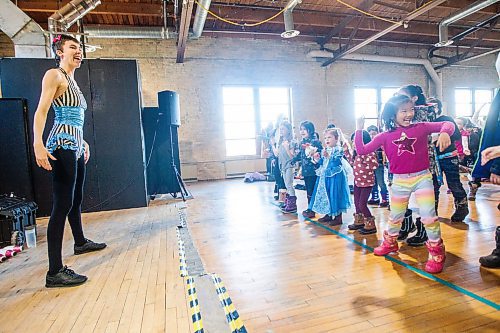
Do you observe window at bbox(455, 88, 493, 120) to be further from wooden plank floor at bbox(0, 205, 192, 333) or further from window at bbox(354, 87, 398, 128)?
wooden plank floor at bbox(0, 205, 192, 333)

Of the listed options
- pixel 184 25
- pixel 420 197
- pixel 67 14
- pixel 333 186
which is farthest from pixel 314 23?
pixel 420 197

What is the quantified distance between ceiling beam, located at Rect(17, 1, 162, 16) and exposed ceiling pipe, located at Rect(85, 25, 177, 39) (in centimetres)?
51

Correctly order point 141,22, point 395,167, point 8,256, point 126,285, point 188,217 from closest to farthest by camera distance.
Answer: point 126,285 < point 395,167 < point 8,256 < point 188,217 < point 141,22

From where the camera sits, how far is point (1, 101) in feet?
13.8

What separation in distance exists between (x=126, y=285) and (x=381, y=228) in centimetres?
236

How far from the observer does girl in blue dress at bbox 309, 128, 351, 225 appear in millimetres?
3193

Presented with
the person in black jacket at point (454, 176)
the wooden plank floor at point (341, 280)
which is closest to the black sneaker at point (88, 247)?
the wooden plank floor at point (341, 280)

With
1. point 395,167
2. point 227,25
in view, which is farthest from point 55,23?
point 395,167

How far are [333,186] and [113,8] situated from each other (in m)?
6.88

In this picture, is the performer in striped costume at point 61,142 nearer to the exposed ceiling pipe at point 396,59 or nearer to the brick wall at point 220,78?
the brick wall at point 220,78

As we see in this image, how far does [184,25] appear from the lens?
6438 mm

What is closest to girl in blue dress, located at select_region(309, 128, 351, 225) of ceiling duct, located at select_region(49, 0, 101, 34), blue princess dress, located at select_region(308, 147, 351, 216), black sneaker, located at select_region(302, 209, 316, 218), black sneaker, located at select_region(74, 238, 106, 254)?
blue princess dress, located at select_region(308, 147, 351, 216)

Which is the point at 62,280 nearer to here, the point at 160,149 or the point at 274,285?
the point at 274,285

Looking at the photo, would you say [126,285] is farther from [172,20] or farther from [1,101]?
[172,20]
